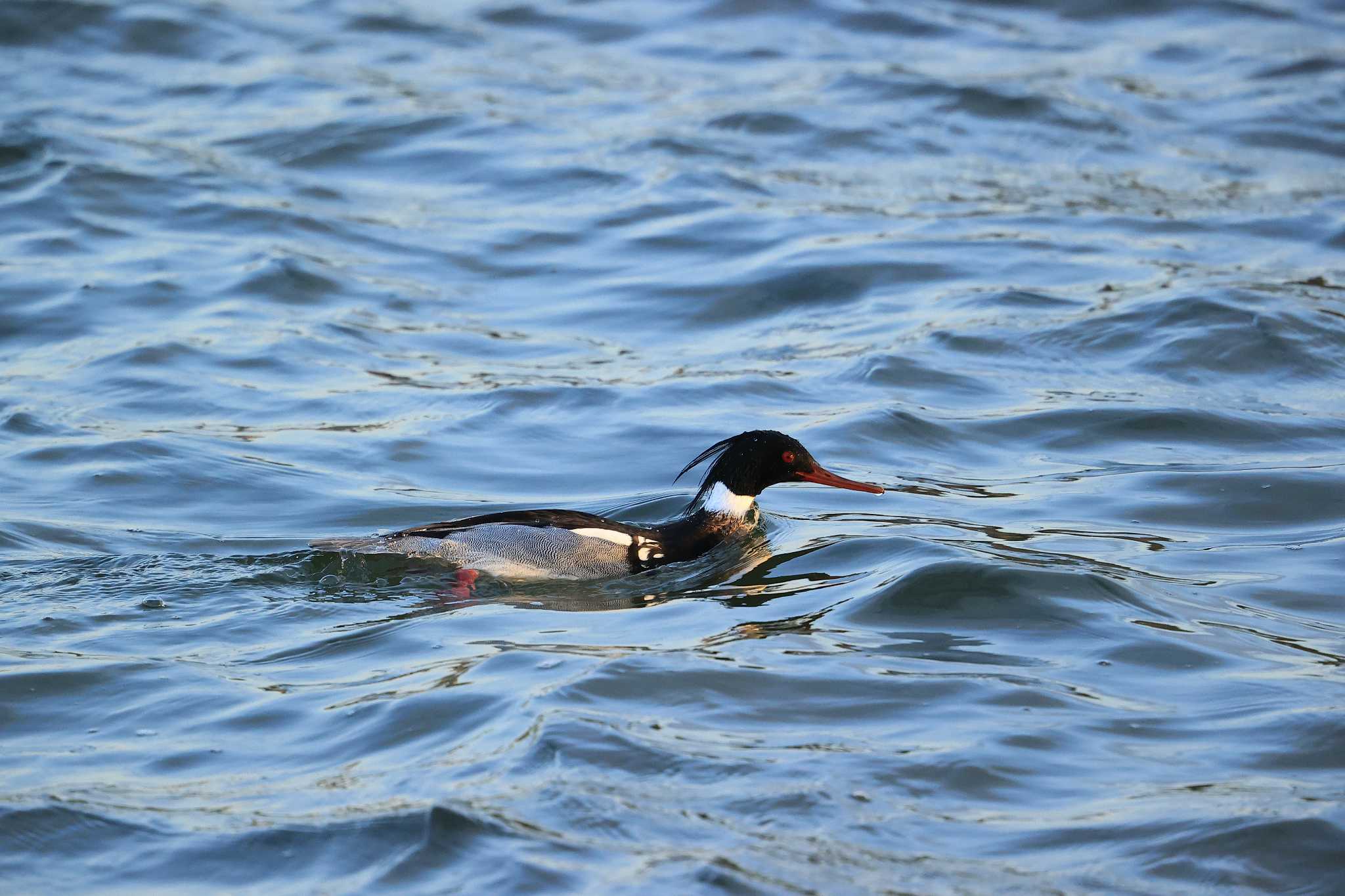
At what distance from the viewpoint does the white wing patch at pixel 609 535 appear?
28.7 ft

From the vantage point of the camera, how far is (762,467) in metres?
9.52

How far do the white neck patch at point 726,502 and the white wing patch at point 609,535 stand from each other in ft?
2.39

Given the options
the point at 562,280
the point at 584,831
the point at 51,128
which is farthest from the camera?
the point at 51,128

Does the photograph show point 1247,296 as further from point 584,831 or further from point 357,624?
point 584,831

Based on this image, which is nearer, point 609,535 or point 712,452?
point 609,535

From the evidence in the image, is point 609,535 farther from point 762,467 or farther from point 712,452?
point 762,467

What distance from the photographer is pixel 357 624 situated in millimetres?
8172

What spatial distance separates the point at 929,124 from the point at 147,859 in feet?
46.9

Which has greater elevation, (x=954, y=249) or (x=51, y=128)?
(x=51, y=128)

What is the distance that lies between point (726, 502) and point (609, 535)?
93 centimetres

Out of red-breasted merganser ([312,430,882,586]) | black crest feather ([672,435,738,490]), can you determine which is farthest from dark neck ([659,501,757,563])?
black crest feather ([672,435,738,490])

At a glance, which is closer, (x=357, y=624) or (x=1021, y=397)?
(x=357, y=624)

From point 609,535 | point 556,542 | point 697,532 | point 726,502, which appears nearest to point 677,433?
point 726,502

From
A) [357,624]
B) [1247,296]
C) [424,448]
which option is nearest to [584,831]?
[357,624]
